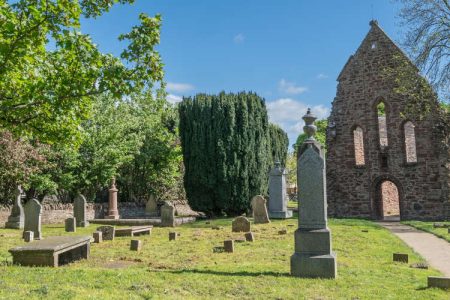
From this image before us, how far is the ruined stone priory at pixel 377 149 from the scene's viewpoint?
74.1ft

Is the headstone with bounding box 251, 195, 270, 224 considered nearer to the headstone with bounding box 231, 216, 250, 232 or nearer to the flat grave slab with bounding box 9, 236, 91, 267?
the headstone with bounding box 231, 216, 250, 232

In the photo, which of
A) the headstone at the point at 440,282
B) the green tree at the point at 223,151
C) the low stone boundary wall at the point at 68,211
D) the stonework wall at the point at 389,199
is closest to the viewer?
the headstone at the point at 440,282

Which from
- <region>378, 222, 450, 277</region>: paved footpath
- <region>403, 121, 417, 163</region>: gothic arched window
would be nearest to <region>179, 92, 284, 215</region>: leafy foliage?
<region>378, 222, 450, 277</region>: paved footpath

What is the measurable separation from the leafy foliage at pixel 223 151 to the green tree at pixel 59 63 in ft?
44.7

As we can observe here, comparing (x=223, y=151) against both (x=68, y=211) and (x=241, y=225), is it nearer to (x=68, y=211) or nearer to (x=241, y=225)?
(x=241, y=225)

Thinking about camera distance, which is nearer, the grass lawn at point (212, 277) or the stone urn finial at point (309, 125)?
the grass lawn at point (212, 277)

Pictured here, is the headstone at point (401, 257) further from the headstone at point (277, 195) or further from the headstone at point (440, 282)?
the headstone at point (277, 195)

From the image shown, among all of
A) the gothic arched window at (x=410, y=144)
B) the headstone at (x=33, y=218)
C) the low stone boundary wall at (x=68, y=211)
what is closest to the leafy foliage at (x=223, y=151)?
the low stone boundary wall at (x=68, y=211)

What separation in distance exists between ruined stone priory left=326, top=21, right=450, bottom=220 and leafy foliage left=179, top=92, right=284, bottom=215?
4.64 m

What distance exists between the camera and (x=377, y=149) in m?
23.8

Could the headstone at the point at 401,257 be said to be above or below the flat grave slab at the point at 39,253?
below

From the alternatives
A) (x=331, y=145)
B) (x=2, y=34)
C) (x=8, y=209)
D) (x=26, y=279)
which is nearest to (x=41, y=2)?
(x=2, y=34)

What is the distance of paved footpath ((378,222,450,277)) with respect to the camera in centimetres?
903

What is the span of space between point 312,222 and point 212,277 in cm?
206
